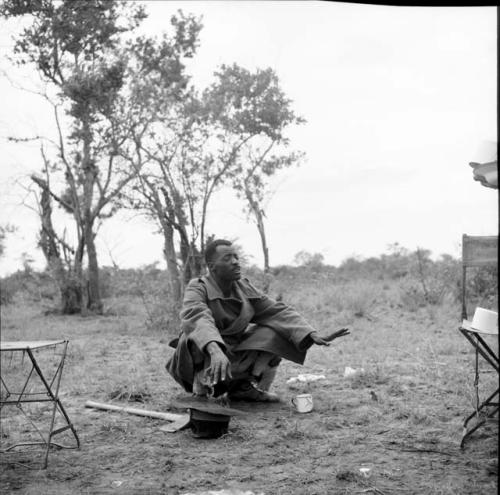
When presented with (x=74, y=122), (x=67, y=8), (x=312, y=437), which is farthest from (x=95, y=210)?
(x=312, y=437)

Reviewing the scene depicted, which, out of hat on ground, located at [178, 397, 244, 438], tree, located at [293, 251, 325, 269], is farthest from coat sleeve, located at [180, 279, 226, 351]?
tree, located at [293, 251, 325, 269]

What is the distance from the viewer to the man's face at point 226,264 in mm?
4711

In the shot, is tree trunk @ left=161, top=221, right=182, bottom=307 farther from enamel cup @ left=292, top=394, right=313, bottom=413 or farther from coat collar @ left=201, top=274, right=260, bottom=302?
enamel cup @ left=292, top=394, right=313, bottom=413

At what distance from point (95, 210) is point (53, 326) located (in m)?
3.59

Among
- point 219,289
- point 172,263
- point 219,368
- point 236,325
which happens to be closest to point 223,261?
point 219,289

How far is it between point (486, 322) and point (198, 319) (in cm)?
183

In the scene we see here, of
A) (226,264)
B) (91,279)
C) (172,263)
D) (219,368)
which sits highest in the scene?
(172,263)

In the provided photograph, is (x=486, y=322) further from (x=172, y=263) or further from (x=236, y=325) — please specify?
(x=172, y=263)

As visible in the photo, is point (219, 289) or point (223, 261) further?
point (219, 289)

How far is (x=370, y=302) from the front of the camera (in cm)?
1137

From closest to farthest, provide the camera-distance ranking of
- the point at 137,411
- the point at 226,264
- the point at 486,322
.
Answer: the point at 486,322 < the point at 226,264 < the point at 137,411

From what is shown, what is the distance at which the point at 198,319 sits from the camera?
14.3 feet

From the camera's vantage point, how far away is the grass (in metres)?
3.27

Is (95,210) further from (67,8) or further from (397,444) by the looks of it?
(397,444)
